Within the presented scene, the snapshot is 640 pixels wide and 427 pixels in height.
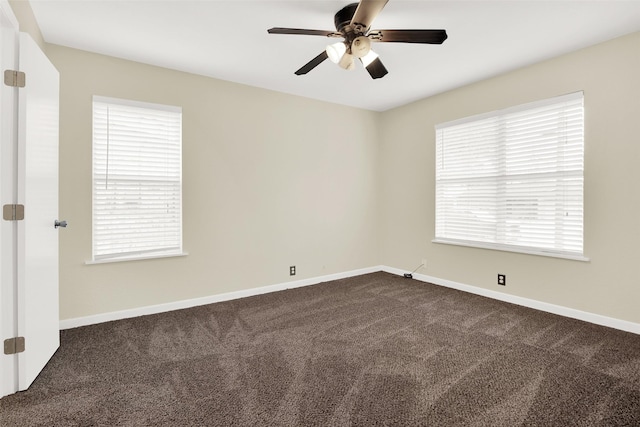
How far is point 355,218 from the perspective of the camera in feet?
16.4

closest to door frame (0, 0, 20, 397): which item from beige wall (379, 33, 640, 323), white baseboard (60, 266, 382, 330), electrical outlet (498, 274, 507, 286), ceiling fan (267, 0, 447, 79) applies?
white baseboard (60, 266, 382, 330)

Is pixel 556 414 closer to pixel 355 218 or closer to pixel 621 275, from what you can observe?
pixel 621 275

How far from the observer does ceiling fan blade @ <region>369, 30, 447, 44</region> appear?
205 cm

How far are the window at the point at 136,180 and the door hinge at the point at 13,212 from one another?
46.0 inches

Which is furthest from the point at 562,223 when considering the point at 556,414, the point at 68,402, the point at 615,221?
the point at 68,402

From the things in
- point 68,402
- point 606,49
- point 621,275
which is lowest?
point 68,402

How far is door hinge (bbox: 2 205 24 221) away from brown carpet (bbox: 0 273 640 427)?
1.09 metres

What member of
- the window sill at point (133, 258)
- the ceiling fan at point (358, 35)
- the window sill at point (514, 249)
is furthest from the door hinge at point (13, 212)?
the window sill at point (514, 249)

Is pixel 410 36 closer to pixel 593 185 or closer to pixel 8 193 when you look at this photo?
pixel 593 185

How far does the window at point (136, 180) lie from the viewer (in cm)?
310

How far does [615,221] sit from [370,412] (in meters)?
2.89

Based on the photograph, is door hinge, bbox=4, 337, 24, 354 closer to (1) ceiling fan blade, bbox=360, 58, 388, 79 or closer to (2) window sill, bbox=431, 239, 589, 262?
(1) ceiling fan blade, bbox=360, 58, 388, 79

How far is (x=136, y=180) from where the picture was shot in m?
3.25

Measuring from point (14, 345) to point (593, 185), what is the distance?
4.79 meters
